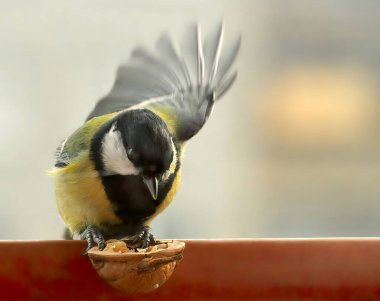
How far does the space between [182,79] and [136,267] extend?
40 cm

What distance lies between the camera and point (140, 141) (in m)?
0.68

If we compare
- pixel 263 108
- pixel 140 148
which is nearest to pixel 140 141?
pixel 140 148

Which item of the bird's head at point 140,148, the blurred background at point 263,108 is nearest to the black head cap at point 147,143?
the bird's head at point 140,148

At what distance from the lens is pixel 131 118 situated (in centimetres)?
70

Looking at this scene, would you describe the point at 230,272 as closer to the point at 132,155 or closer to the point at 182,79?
the point at 132,155

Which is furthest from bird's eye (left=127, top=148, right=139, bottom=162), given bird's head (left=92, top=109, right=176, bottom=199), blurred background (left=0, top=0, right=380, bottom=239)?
blurred background (left=0, top=0, right=380, bottom=239)

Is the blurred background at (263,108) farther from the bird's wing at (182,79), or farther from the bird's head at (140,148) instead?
the bird's head at (140,148)

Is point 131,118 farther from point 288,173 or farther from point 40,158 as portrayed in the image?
point 288,173

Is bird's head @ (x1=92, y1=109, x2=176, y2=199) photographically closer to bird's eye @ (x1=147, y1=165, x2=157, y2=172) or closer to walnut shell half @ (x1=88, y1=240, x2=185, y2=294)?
bird's eye @ (x1=147, y1=165, x2=157, y2=172)

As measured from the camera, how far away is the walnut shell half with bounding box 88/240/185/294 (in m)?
0.55

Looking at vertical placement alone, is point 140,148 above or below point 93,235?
above

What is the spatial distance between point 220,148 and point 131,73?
662 mm

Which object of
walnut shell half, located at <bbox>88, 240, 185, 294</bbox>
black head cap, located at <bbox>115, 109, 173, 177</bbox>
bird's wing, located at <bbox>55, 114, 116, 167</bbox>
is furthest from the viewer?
bird's wing, located at <bbox>55, 114, 116, 167</bbox>

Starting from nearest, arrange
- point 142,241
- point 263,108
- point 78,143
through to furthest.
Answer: point 142,241 → point 78,143 → point 263,108
